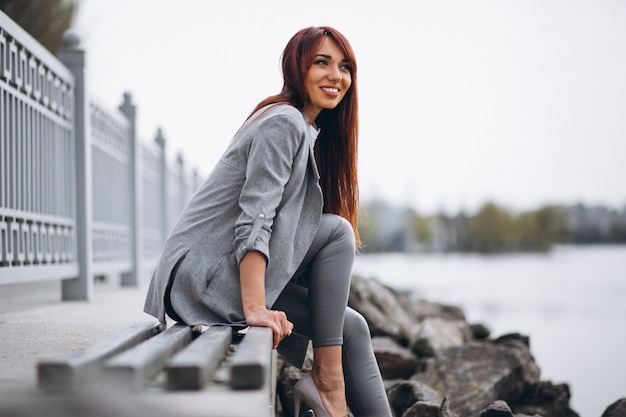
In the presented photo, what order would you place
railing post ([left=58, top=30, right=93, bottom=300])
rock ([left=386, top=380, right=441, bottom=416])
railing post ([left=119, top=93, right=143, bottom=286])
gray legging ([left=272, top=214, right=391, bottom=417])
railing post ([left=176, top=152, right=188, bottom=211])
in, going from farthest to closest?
railing post ([left=176, top=152, right=188, bottom=211]) < railing post ([left=119, top=93, right=143, bottom=286]) < railing post ([left=58, top=30, right=93, bottom=300]) < rock ([left=386, top=380, right=441, bottom=416]) < gray legging ([left=272, top=214, right=391, bottom=417])

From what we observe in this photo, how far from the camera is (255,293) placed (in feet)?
7.70

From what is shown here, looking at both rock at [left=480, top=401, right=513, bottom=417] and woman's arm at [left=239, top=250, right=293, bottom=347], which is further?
rock at [left=480, top=401, right=513, bottom=417]

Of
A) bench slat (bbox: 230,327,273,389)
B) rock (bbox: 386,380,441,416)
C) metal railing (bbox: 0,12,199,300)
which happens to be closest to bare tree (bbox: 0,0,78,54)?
metal railing (bbox: 0,12,199,300)

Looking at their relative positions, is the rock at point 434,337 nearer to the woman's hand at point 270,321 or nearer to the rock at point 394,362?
the rock at point 394,362

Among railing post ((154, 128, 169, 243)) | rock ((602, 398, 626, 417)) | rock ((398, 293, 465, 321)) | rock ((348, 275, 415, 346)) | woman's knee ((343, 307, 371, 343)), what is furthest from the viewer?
railing post ((154, 128, 169, 243))

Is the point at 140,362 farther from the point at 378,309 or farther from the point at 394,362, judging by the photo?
the point at 378,309

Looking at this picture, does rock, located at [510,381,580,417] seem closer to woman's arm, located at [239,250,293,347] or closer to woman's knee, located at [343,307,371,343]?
woman's knee, located at [343,307,371,343]

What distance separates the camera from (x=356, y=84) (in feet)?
9.60

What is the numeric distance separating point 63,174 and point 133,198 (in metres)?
2.40

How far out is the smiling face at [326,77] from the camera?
273 centimetres

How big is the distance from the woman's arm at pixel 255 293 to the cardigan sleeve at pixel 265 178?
29 millimetres

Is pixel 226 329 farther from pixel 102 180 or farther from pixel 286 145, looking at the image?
pixel 102 180

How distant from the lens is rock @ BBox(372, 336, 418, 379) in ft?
16.9

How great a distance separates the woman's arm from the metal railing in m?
2.03
